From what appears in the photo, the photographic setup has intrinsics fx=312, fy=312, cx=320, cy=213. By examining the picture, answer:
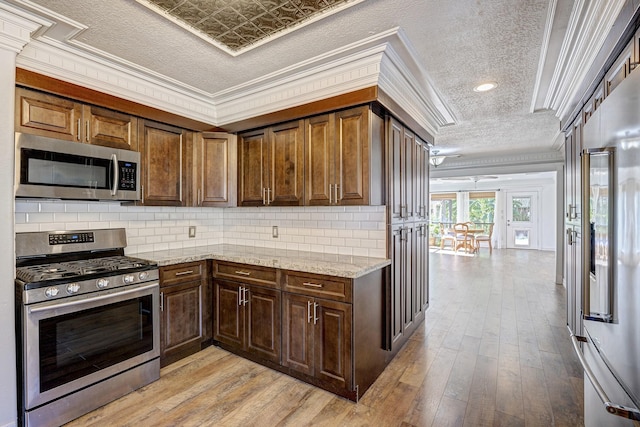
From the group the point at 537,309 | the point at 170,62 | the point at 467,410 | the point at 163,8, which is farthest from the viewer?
the point at 537,309

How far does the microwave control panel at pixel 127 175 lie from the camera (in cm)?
253

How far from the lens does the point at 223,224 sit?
3.88 meters

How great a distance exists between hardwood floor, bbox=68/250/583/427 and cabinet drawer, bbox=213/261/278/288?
→ 0.74 m

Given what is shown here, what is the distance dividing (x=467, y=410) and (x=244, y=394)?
157cm

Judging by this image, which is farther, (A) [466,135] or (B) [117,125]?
(A) [466,135]

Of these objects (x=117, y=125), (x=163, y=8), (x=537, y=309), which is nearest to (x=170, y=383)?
(x=117, y=125)

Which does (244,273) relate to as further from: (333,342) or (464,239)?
(464,239)

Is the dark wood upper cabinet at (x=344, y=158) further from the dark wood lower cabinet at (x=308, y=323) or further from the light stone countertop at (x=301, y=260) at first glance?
the dark wood lower cabinet at (x=308, y=323)

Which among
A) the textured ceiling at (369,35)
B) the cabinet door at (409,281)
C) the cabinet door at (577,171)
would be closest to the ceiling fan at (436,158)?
the textured ceiling at (369,35)

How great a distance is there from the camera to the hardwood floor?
2.04 meters

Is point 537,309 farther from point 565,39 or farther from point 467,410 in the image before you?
point 565,39

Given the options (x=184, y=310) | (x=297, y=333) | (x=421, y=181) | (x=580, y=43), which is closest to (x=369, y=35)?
(x=580, y=43)

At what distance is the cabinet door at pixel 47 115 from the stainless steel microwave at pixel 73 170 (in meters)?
0.10

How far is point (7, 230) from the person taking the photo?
1.85 metres
